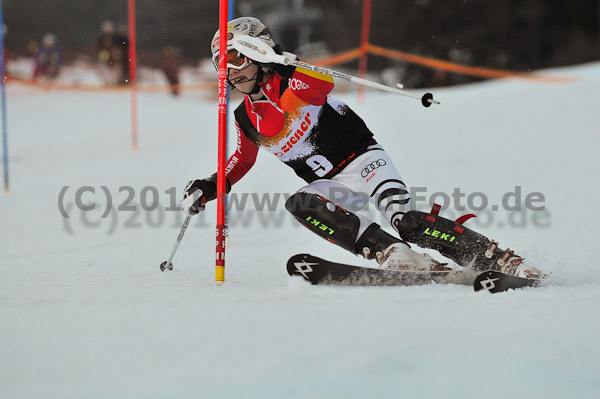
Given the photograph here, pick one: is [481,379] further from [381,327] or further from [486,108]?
[486,108]

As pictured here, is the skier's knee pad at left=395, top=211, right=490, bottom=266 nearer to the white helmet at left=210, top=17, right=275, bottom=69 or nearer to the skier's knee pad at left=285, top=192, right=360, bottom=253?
the skier's knee pad at left=285, top=192, right=360, bottom=253

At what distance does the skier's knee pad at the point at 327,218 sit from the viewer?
2969mm

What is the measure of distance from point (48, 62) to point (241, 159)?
12.5 meters

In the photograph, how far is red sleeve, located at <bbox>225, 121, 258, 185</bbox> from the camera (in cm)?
345

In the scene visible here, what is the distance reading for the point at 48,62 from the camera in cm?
1427

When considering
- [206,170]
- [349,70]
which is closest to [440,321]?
[206,170]

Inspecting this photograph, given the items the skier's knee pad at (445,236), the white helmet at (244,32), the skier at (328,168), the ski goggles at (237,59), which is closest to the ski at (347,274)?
the skier at (328,168)

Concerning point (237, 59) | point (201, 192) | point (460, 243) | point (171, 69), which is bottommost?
point (460, 243)

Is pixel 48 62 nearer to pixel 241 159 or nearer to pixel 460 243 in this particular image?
pixel 241 159

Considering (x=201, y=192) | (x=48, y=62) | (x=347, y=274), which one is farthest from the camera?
(x=48, y=62)

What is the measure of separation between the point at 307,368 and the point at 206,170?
263 inches

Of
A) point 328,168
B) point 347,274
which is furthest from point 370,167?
point 347,274

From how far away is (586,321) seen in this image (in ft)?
6.73

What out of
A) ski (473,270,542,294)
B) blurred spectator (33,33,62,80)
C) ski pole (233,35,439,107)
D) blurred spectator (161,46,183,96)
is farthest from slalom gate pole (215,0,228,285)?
blurred spectator (33,33,62,80)
